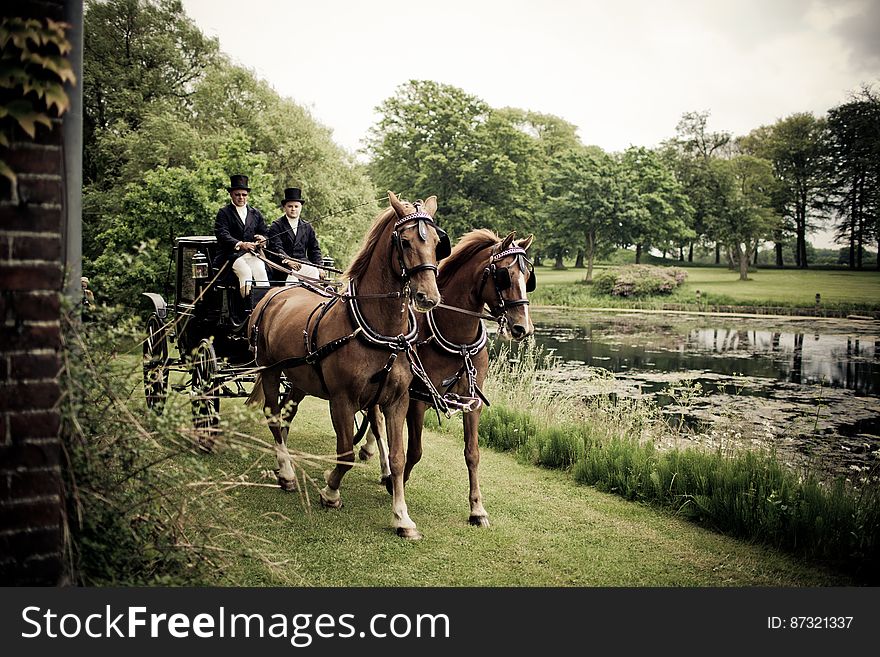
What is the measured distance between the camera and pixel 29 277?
270 centimetres

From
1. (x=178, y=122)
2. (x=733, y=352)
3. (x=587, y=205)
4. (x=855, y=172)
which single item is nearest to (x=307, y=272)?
(x=855, y=172)

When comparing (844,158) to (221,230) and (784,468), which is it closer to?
(784,468)

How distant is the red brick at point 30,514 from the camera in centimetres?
271

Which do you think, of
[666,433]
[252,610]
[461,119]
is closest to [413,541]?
[252,610]

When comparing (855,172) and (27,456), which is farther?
(855,172)

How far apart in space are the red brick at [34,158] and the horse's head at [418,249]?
2.29 m

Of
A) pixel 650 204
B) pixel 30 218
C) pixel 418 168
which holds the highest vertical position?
pixel 418 168

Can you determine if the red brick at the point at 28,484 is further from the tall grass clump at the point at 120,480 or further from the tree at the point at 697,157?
the tree at the point at 697,157

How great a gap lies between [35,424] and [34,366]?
0.24 metres

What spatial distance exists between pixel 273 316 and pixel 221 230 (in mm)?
1251

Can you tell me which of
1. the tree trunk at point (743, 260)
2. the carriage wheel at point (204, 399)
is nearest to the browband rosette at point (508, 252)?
the carriage wheel at point (204, 399)

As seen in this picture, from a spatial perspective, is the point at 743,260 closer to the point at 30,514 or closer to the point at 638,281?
the point at 638,281

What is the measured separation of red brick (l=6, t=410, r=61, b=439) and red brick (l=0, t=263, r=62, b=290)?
0.51 meters

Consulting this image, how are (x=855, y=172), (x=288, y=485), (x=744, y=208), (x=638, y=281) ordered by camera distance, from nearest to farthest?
(x=288, y=485)
(x=855, y=172)
(x=638, y=281)
(x=744, y=208)
